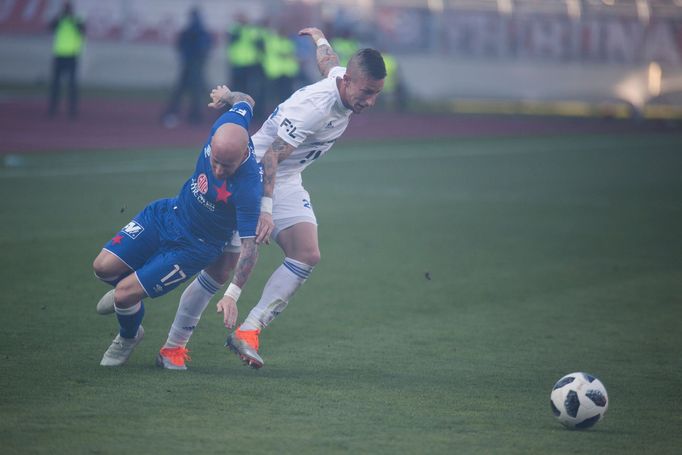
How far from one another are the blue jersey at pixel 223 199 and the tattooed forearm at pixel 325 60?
46.0 inches

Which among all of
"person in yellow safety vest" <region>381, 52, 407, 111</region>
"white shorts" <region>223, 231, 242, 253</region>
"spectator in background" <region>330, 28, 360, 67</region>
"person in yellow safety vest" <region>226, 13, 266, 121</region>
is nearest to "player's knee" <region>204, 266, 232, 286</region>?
"white shorts" <region>223, 231, 242, 253</region>

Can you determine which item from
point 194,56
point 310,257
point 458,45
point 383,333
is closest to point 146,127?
point 194,56

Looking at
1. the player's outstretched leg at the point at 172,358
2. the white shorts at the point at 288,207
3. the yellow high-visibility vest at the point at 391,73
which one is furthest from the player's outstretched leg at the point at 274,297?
the yellow high-visibility vest at the point at 391,73

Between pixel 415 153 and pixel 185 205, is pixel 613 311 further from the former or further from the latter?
pixel 415 153

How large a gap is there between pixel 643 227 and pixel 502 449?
9.03m

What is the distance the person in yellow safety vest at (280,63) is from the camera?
2702cm

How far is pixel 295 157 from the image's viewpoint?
24.9ft

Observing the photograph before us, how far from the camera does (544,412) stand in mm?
6332

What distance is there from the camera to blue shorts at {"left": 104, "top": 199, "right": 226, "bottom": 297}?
22.4ft

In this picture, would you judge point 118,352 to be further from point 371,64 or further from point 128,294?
point 371,64

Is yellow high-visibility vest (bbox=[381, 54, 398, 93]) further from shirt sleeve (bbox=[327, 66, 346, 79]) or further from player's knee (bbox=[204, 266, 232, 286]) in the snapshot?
player's knee (bbox=[204, 266, 232, 286])

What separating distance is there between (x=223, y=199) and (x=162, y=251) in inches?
21.3

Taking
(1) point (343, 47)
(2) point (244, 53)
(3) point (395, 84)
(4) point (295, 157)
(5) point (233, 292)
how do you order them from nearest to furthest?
(5) point (233, 292)
(4) point (295, 157)
(2) point (244, 53)
(1) point (343, 47)
(3) point (395, 84)

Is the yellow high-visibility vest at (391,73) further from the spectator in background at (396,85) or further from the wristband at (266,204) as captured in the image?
the wristband at (266,204)
